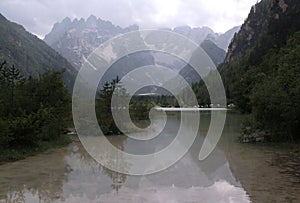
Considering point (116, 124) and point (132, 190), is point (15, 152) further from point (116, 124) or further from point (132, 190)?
point (116, 124)

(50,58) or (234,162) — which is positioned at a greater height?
(50,58)

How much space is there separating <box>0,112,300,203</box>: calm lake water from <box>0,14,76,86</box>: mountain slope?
98.9m

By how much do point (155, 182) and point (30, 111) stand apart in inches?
627

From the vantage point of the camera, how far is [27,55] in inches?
5930

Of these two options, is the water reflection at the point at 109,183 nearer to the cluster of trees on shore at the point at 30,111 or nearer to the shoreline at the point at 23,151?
the shoreline at the point at 23,151

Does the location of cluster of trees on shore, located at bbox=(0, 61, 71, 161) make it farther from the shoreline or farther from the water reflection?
the water reflection

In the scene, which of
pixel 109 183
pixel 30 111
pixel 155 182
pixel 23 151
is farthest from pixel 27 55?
pixel 155 182

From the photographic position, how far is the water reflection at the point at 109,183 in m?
11.5

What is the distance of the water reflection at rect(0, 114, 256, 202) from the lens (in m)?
11.5

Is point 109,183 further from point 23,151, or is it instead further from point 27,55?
point 27,55

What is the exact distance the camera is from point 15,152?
19016 millimetres

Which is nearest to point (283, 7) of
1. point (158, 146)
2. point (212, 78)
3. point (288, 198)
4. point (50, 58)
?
point (212, 78)

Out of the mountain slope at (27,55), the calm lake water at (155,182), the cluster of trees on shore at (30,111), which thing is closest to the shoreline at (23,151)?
the cluster of trees on shore at (30,111)

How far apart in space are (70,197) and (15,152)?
8.82 metres
